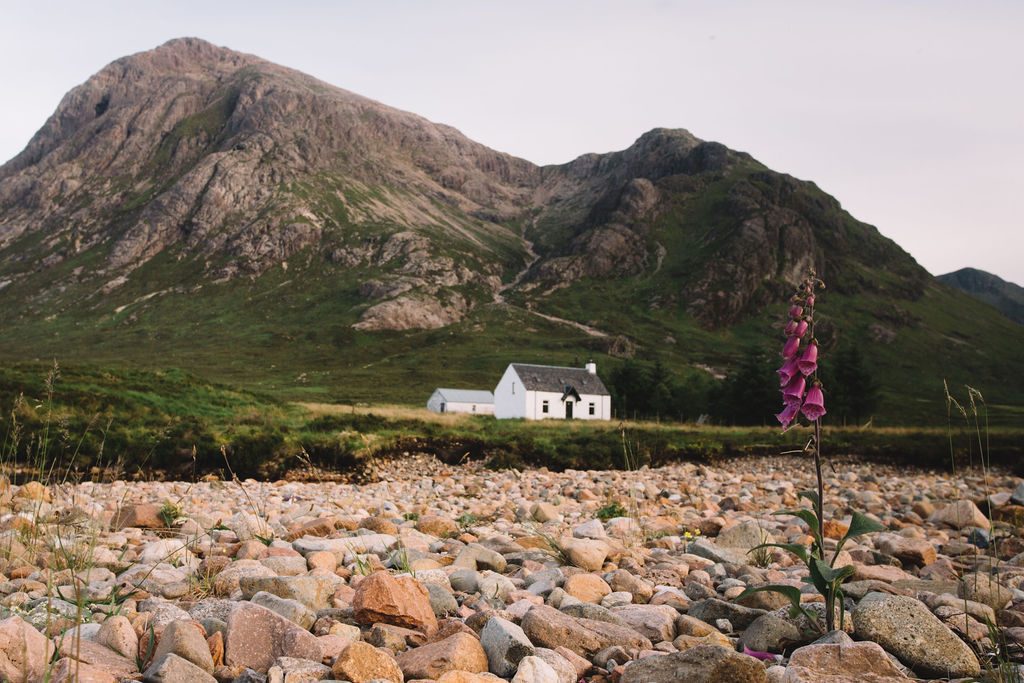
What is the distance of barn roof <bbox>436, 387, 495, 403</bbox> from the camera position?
294ft

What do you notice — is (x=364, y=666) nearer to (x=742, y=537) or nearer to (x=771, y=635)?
(x=771, y=635)

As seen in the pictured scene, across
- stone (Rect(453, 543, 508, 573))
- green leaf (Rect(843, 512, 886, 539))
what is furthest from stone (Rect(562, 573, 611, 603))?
green leaf (Rect(843, 512, 886, 539))

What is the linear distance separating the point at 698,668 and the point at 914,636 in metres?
2.19

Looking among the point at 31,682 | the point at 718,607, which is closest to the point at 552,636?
the point at 718,607

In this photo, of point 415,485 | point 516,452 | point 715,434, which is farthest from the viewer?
point 715,434

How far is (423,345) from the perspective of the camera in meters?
177

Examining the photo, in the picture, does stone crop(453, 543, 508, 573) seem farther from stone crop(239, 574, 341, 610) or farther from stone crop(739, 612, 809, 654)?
stone crop(739, 612, 809, 654)

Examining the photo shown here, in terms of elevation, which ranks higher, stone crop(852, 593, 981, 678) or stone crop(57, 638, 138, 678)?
stone crop(57, 638, 138, 678)

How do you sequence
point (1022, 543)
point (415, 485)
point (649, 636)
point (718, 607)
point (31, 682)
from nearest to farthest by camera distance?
point (31, 682)
point (649, 636)
point (718, 607)
point (1022, 543)
point (415, 485)

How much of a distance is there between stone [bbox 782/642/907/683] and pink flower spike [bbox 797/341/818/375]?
7.45 feet

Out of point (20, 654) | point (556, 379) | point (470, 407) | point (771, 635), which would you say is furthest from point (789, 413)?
point (470, 407)

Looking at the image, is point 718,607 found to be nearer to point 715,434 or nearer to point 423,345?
point 715,434

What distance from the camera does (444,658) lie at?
4.45 meters

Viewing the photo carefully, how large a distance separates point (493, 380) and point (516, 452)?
103 m
